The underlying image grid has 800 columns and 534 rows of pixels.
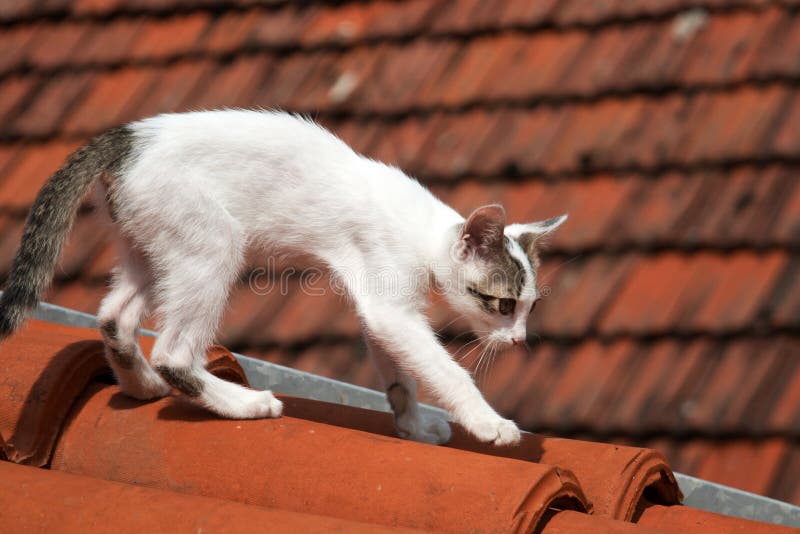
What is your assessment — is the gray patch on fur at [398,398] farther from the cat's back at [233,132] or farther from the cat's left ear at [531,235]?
the cat's back at [233,132]

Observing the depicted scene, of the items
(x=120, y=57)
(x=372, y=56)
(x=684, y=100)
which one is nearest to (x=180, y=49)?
(x=120, y=57)

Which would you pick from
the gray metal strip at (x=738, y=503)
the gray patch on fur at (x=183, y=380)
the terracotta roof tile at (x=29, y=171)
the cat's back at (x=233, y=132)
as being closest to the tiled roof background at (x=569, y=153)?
the terracotta roof tile at (x=29, y=171)

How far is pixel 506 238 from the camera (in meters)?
2.14

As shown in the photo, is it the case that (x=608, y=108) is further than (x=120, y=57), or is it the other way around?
(x=120, y=57)

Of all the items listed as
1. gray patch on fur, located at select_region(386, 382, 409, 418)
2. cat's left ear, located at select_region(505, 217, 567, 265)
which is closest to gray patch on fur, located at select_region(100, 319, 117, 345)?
gray patch on fur, located at select_region(386, 382, 409, 418)

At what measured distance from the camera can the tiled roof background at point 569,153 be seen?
9.30 feet

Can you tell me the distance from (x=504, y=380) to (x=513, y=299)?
3.09ft

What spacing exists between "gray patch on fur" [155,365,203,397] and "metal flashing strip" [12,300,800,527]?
0.30 meters

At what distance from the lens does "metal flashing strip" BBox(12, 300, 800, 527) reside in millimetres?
2012

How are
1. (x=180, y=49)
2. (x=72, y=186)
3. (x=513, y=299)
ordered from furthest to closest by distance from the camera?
(x=180, y=49) < (x=513, y=299) < (x=72, y=186)

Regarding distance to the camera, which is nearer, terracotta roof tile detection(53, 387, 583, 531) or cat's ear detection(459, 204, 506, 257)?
terracotta roof tile detection(53, 387, 583, 531)

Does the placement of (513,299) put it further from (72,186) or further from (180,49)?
(180,49)

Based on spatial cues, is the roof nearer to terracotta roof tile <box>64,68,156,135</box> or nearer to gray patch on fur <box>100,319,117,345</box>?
gray patch on fur <box>100,319,117,345</box>

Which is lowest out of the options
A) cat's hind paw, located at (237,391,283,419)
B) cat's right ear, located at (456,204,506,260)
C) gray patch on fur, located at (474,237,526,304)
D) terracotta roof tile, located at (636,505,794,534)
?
cat's hind paw, located at (237,391,283,419)
